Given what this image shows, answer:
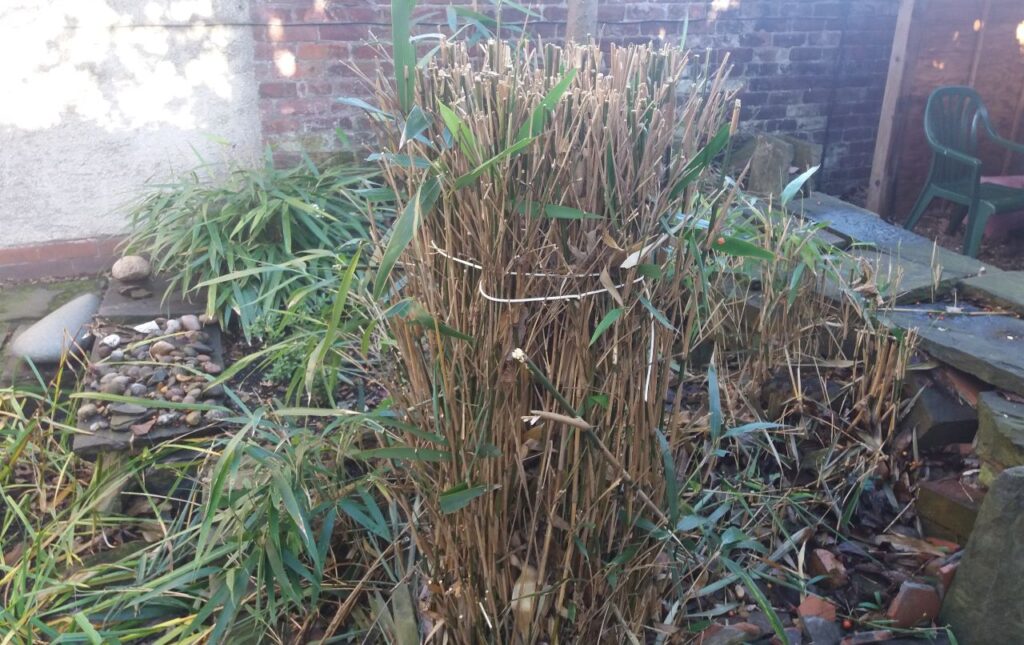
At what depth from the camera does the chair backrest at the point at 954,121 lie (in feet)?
17.2

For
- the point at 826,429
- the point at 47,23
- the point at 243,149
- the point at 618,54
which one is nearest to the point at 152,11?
the point at 47,23

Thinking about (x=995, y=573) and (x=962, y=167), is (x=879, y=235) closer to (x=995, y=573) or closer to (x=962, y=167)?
(x=962, y=167)

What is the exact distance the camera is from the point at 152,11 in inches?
158

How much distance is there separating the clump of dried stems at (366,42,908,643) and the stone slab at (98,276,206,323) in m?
1.80

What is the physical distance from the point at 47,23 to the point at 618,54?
3.21 metres

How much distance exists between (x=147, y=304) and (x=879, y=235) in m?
3.32

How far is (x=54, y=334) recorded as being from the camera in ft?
11.5

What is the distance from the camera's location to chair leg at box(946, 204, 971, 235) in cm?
563

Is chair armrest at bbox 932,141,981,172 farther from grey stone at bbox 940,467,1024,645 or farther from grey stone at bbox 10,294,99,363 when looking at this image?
grey stone at bbox 10,294,99,363

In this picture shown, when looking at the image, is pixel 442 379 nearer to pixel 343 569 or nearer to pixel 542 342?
pixel 542 342

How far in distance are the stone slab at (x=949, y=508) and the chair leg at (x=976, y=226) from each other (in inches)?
104

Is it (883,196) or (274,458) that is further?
(883,196)

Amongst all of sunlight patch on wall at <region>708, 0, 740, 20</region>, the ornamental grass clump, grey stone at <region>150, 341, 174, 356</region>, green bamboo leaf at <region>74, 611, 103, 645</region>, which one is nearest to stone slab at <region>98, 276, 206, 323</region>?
grey stone at <region>150, 341, 174, 356</region>

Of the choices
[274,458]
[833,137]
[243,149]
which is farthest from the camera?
[833,137]
